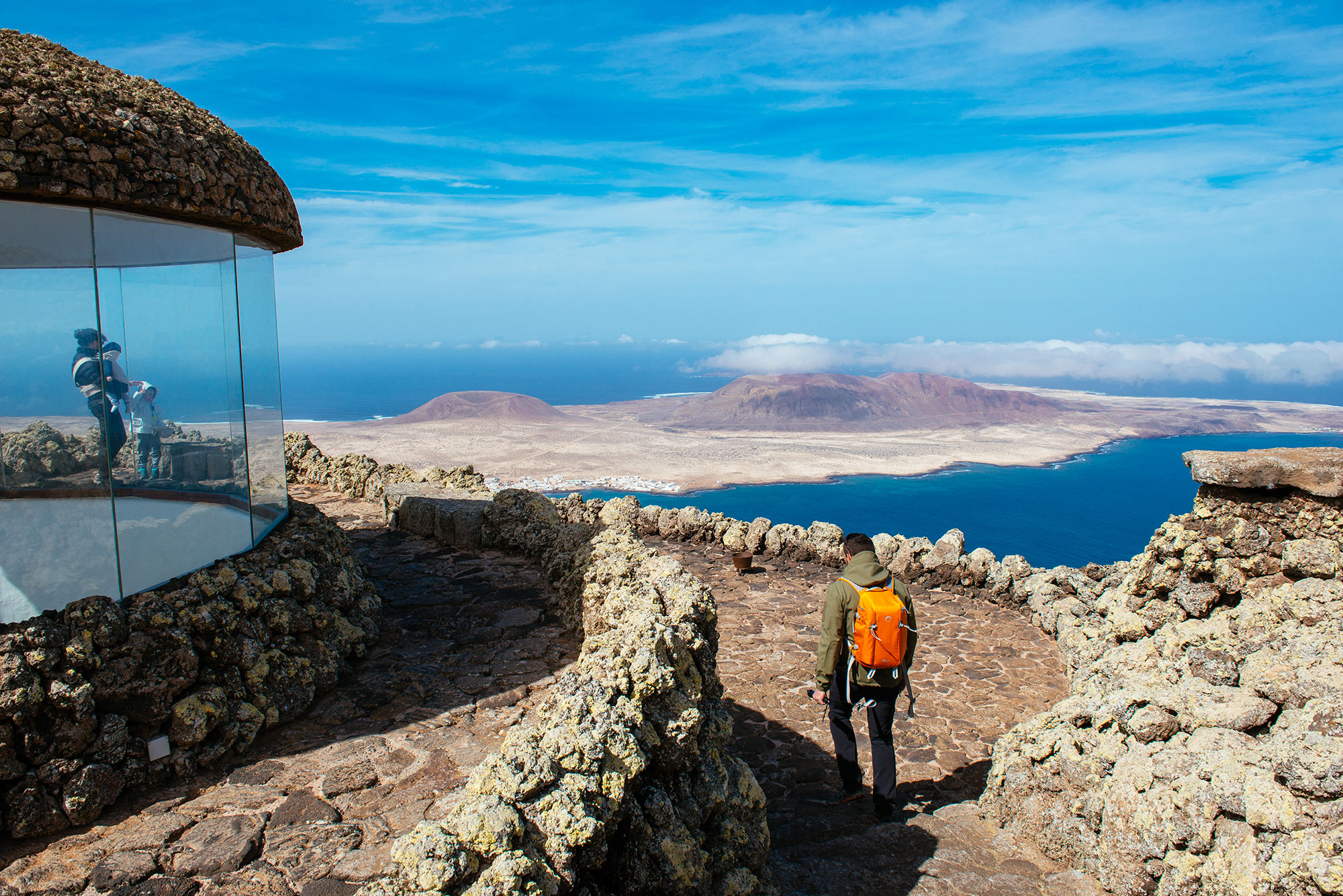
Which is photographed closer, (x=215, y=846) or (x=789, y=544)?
(x=215, y=846)

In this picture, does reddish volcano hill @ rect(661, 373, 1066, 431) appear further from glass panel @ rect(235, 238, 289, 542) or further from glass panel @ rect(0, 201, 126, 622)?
glass panel @ rect(0, 201, 126, 622)

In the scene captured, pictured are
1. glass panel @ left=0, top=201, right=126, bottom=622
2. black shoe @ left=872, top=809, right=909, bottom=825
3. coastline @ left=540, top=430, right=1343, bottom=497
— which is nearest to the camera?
glass panel @ left=0, top=201, right=126, bottom=622

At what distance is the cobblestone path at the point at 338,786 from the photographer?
3684 millimetres

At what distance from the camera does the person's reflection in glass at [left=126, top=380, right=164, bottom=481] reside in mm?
5234

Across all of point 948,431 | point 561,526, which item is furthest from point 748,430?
point 561,526

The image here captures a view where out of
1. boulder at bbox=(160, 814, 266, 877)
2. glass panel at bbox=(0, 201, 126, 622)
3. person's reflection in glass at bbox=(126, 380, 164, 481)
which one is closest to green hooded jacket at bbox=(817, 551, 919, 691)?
boulder at bbox=(160, 814, 266, 877)

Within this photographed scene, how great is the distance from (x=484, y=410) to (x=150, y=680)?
416 feet

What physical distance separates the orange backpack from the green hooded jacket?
70 millimetres

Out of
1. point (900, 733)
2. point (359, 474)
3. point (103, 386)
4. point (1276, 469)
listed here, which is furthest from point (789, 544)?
point (103, 386)

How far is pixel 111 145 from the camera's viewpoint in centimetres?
448

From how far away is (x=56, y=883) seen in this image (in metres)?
3.59

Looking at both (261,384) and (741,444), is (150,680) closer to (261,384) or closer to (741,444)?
(261,384)

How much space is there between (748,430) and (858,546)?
12099cm

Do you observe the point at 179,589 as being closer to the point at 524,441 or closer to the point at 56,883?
the point at 56,883
